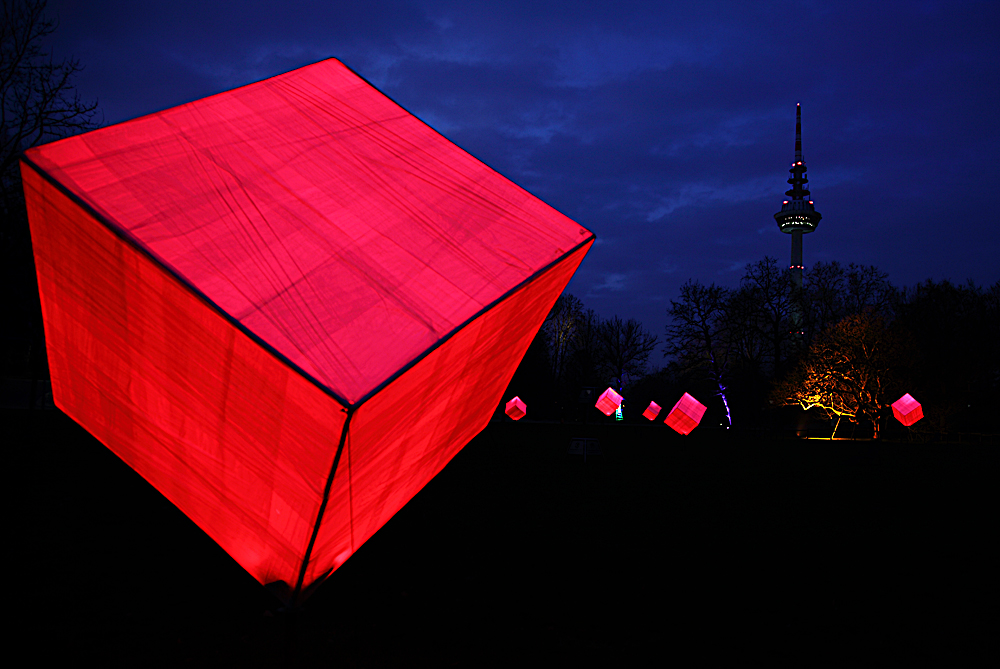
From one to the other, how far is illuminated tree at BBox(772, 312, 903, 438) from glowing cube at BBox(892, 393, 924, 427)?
14.4ft

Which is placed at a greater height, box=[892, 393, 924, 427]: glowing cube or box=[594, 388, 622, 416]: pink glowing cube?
box=[892, 393, 924, 427]: glowing cube

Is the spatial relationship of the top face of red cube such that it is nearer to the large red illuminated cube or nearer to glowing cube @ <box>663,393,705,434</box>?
the large red illuminated cube

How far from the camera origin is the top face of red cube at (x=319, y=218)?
2297 millimetres

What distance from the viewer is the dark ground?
3.98 meters

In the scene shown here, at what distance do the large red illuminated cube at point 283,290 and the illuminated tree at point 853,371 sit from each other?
3249 cm

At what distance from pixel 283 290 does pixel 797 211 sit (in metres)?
97.4

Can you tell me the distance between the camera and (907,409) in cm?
2436

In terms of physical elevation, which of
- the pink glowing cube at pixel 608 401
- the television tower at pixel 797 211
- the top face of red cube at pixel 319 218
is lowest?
the pink glowing cube at pixel 608 401

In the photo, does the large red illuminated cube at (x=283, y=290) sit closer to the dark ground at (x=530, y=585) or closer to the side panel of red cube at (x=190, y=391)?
the side panel of red cube at (x=190, y=391)

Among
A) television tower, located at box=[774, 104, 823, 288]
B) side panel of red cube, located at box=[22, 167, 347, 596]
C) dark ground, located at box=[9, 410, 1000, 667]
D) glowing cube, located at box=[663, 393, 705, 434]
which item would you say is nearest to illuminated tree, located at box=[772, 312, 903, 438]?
glowing cube, located at box=[663, 393, 705, 434]

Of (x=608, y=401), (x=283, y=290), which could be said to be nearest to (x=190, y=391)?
(x=283, y=290)

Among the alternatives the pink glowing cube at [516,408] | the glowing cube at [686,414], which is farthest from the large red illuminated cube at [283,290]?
the pink glowing cube at [516,408]

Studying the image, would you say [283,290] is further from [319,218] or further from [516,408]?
[516,408]

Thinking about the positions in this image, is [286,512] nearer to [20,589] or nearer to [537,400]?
[20,589]
